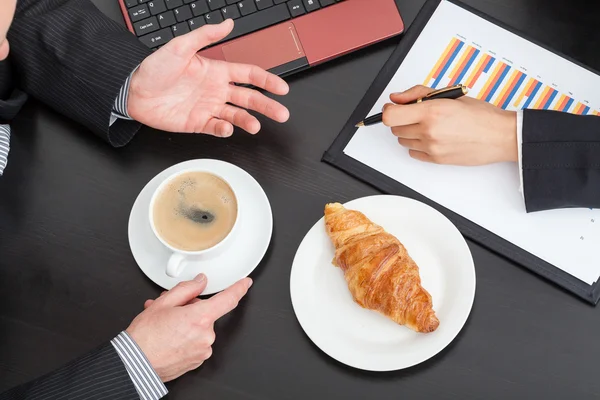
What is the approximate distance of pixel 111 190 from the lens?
3.67 ft

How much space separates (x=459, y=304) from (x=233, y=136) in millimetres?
460

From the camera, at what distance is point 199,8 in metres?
1.12

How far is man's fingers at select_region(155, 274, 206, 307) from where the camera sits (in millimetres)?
993

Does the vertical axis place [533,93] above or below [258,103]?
below

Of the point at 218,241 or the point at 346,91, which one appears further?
the point at 346,91

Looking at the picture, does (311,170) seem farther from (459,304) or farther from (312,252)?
(459,304)

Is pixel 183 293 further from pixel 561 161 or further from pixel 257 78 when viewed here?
pixel 561 161

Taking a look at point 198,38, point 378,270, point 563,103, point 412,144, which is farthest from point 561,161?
point 198,38

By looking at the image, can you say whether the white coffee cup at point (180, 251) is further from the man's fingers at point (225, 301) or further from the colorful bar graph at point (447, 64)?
the colorful bar graph at point (447, 64)

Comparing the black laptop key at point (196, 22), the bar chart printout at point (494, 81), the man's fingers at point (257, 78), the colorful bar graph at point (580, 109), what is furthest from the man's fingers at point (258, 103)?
the colorful bar graph at point (580, 109)

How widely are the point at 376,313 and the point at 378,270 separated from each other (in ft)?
0.26

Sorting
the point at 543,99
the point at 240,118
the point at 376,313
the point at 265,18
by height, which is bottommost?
the point at 376,313

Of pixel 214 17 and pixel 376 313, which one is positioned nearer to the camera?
pixel 376 313

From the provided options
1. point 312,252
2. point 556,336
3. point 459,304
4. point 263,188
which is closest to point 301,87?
point 263,188
